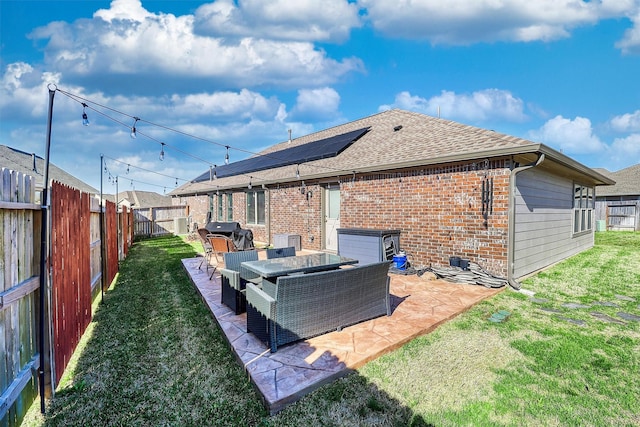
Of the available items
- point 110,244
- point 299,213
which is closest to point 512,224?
point 299,213

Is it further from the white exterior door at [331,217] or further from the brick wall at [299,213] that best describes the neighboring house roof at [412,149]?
the white exterior door at [331,217]

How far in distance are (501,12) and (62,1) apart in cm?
1165

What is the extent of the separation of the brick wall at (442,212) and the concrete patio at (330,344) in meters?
1.14

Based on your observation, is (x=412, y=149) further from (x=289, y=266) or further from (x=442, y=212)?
(x=289, y=266)

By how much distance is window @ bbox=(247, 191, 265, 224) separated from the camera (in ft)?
44.2

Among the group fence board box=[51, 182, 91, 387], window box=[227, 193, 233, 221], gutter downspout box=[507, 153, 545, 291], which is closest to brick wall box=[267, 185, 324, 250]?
window box=[227, 193, 233, 221]

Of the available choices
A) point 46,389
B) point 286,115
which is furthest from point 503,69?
point 46,389

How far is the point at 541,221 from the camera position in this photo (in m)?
7.34

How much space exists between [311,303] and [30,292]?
2516 mm

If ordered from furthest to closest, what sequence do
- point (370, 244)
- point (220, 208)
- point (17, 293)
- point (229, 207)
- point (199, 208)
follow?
point (199, 208) < point (220, 208) < point (229, 207) < point (370, 244) < point (17, 293)

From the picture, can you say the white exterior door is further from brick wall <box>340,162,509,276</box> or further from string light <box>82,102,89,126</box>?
string light <box>82,102,89,126</box>

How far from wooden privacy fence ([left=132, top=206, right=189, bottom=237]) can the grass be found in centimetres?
1462

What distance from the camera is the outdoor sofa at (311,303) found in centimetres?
320

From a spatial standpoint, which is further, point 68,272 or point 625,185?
point 625,185
